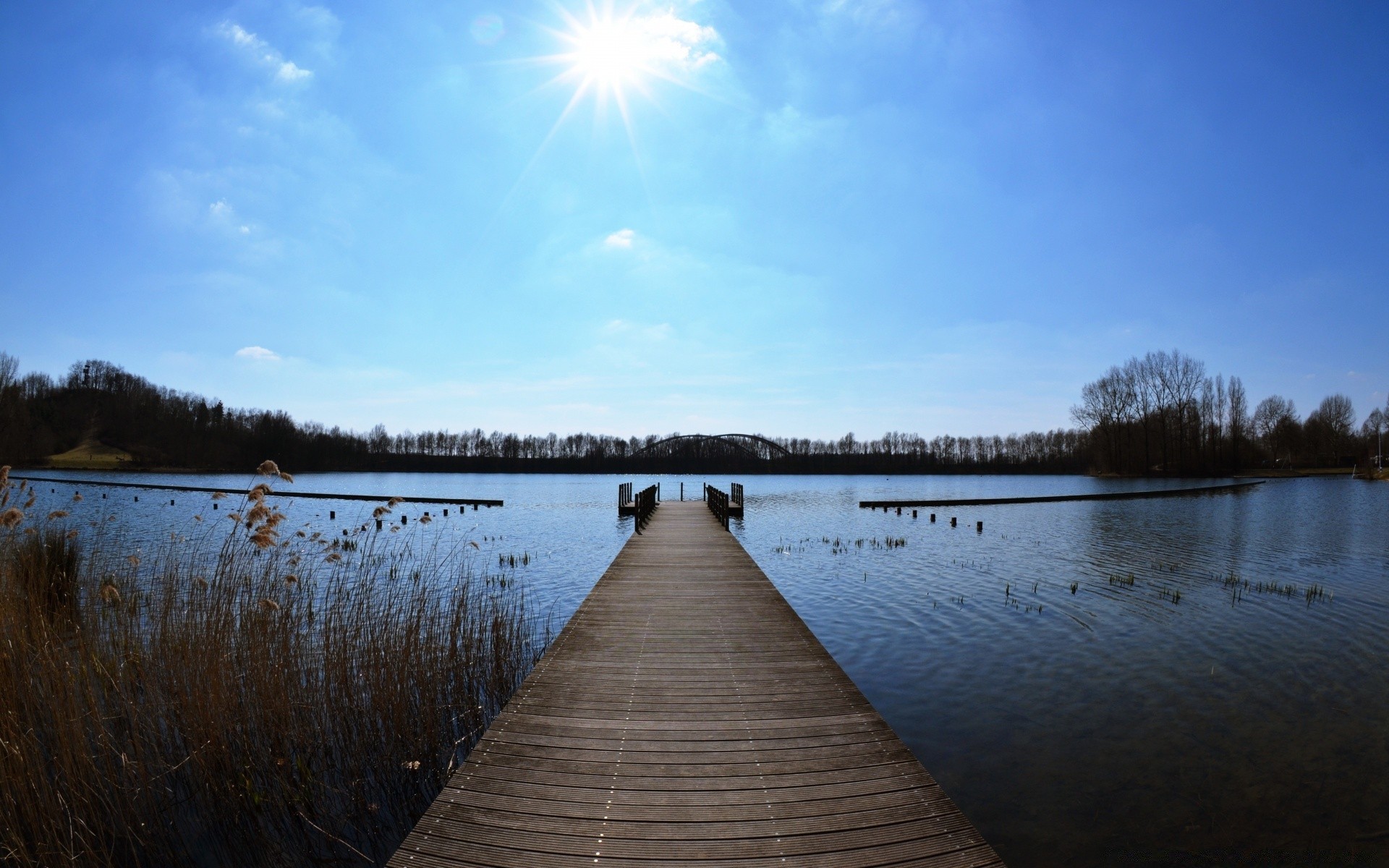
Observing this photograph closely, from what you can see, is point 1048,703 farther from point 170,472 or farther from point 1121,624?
point 170,472

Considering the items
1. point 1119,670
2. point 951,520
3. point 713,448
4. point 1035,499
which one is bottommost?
point 1119,670

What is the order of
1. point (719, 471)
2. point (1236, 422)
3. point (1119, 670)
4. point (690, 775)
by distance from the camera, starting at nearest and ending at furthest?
point (690, 775) < point (1119, 670) < point (1236, 422) < point (719, 471)

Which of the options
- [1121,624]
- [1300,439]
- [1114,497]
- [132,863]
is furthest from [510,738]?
[1300,439]

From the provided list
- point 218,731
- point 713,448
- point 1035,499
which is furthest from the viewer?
point 713,448

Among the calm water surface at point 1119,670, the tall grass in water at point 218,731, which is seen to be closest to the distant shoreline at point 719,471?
the calm water surface at point 1119,670

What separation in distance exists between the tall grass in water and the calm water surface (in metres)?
4.62

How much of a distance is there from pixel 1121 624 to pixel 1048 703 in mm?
4683

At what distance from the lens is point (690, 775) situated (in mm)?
4164

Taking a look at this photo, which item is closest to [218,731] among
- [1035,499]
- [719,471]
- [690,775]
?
[690,775]

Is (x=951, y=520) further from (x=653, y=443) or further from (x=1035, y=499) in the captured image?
(x=653, y=443)

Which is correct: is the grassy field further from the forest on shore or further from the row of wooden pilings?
the row of wooden pilings

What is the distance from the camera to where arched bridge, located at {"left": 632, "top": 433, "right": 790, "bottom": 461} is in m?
141

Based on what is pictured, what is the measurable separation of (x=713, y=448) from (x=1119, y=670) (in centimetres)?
13674

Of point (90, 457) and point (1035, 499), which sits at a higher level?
point (90, 457)
